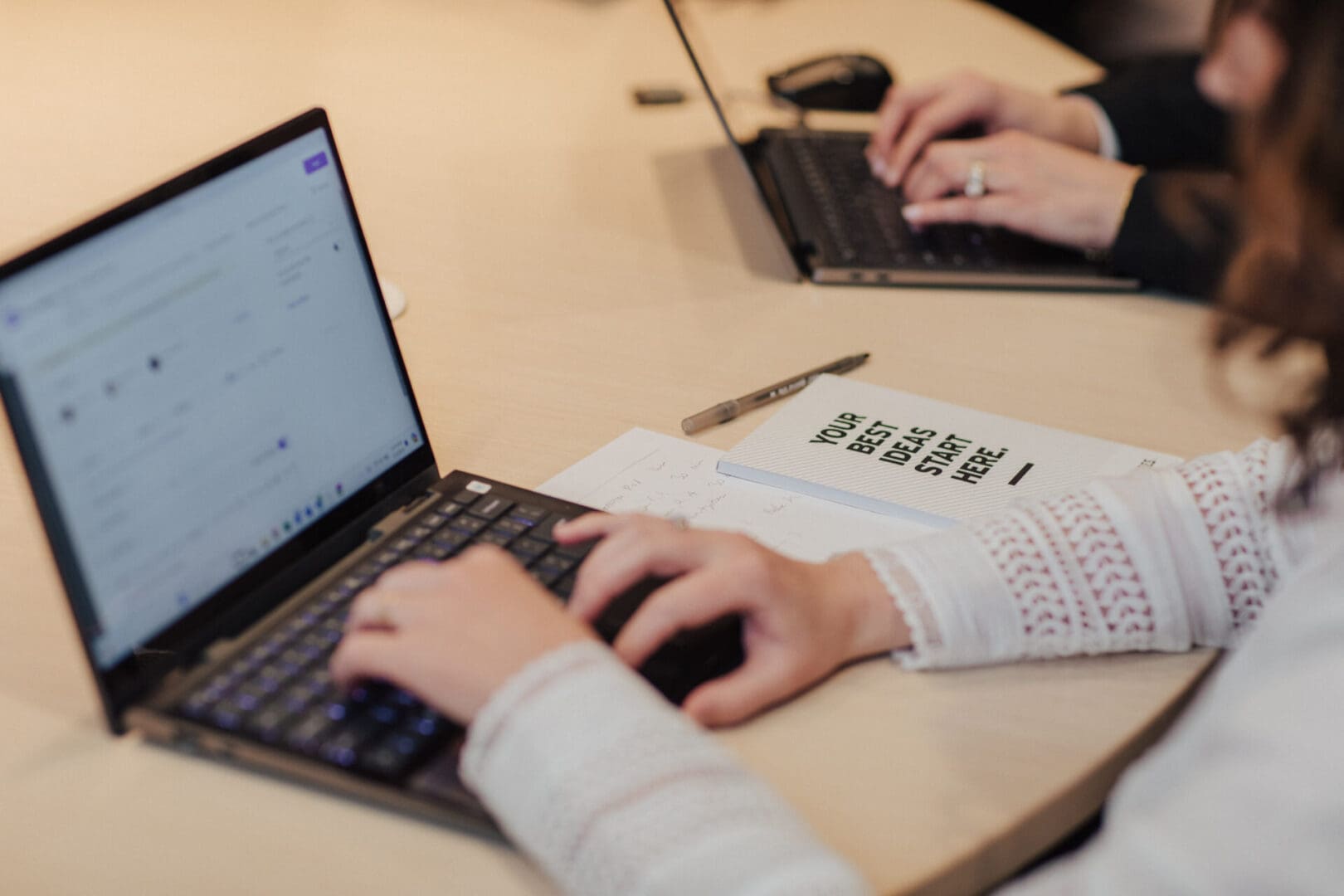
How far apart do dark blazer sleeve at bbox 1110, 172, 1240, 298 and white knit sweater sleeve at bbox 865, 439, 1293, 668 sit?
350 mm

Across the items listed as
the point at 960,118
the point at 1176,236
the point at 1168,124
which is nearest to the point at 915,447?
the point at 1176,236

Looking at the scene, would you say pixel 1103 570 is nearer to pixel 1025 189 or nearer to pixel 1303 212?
pixel 1303 212

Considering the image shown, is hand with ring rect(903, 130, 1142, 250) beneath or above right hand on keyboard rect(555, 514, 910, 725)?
above

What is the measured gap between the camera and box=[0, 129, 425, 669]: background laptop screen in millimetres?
576

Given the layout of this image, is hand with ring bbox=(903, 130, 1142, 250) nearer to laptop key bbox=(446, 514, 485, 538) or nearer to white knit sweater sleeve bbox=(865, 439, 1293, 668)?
white knit sweater sleeve bbox=(865, 439, 1293, 668)

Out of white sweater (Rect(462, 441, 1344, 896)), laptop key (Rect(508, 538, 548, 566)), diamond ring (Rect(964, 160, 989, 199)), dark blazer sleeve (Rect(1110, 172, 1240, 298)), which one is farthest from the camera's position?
diamond ring (Rect(964, 160, 989, 199))

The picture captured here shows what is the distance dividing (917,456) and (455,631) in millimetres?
372

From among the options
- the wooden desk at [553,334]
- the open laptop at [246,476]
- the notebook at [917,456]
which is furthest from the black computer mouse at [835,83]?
the open laptop at [246,476]

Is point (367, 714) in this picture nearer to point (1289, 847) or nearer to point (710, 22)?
point (1289, 847)

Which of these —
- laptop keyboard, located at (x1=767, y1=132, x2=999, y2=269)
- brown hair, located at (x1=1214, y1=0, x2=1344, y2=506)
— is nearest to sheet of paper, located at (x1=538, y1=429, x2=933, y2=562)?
brown hair, located at (x1=1214, y1=0, x2=1344, y2=506)

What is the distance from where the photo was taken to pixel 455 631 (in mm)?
585

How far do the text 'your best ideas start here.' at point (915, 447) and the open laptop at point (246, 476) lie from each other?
0.21 meters

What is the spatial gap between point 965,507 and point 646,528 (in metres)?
0.23

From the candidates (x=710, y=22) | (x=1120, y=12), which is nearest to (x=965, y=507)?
(x=710, y=22)
